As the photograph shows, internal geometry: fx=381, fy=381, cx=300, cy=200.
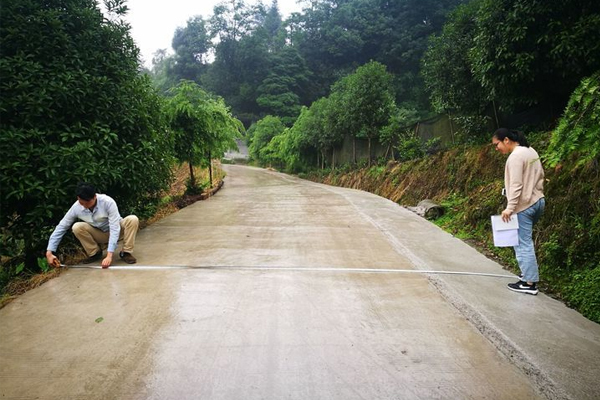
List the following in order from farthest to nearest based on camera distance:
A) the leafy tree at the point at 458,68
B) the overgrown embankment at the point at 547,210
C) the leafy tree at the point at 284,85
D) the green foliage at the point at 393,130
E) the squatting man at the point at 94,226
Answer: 1. the leafy tree at the point at 284,85
2. the green foliage at the point at 393,130
3. the leafy tree at the point at 458,68
4. the squatting man at the point at 94,226
5. the overgrown embankment at the point at 547,210

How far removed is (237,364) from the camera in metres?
2.63

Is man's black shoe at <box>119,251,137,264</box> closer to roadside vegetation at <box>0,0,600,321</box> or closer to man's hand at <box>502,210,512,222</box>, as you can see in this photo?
roadside vegetation at <box>0,0,600,321</box>

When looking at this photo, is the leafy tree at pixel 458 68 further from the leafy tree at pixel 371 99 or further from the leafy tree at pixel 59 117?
the leafy tree at pixel 59 117

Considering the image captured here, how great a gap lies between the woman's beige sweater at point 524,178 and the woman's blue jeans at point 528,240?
6 centimetres

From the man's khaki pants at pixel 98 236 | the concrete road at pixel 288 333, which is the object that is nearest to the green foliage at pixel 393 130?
the concrete road at pixel 288 333

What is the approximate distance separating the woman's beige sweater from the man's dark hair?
176 inches

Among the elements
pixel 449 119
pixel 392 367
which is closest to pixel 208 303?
pixel 392 367

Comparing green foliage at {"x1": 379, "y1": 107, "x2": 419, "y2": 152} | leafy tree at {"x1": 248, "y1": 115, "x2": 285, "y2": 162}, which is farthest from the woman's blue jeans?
leafy tree at {"x1": 248, "y1": 115, "x2": 285, "y2": 162}

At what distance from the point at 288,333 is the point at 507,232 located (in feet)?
8.04

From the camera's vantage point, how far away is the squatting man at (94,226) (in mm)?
4371

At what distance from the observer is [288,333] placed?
3023 millimetres

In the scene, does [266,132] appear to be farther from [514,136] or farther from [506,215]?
[506,215]

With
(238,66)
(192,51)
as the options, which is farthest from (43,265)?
(192,51)

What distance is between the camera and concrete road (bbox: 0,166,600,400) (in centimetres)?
242
